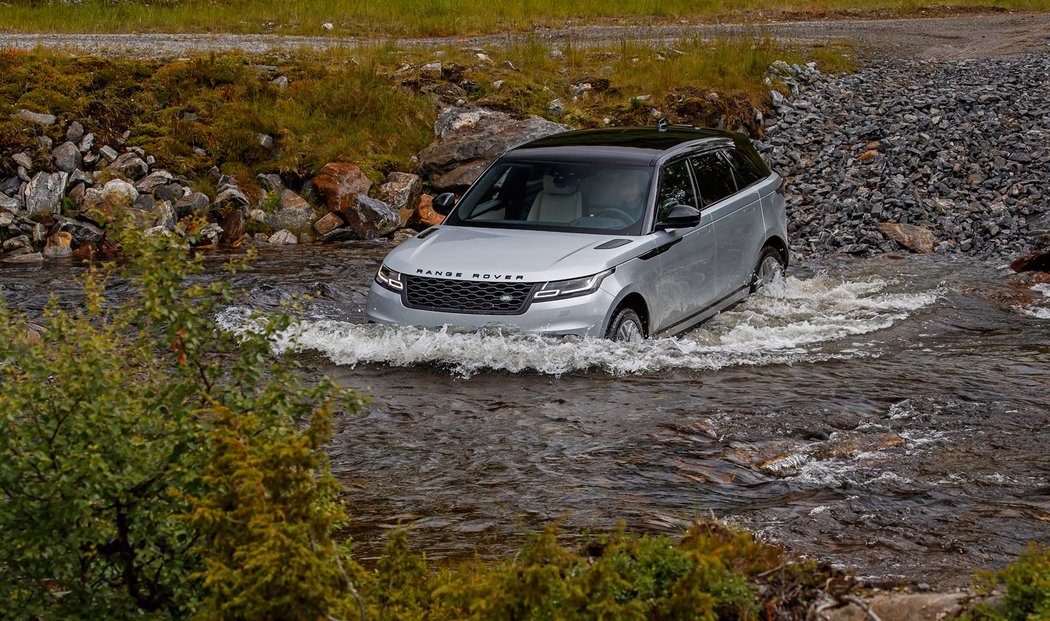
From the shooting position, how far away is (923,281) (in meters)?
13.6

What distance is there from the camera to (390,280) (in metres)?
9.49

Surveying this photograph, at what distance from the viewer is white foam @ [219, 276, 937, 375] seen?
9.05 meters

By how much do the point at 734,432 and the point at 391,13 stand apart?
22851mm

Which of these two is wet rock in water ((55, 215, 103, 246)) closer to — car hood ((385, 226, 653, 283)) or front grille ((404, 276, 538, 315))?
car hood ((385, 226, 653, 283))

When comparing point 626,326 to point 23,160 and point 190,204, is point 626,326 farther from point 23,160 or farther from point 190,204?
point 23,160

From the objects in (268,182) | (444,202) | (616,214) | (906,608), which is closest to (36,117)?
(268,182)

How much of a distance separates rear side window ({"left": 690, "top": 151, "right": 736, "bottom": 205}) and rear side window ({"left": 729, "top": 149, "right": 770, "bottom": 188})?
0.59 ft

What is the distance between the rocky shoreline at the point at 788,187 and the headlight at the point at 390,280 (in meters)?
5.71

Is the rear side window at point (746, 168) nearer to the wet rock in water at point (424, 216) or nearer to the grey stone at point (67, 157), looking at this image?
the wet rock in water at point (424, 216)

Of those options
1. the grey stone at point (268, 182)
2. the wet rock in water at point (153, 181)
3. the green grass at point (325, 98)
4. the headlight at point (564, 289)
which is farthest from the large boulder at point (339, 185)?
the headlight at point (564, 289)

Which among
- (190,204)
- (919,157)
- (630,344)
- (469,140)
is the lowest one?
(190,204)

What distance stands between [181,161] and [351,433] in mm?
10100

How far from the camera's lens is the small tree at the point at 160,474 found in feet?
11.3

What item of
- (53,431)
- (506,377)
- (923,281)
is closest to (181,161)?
(506,377)
